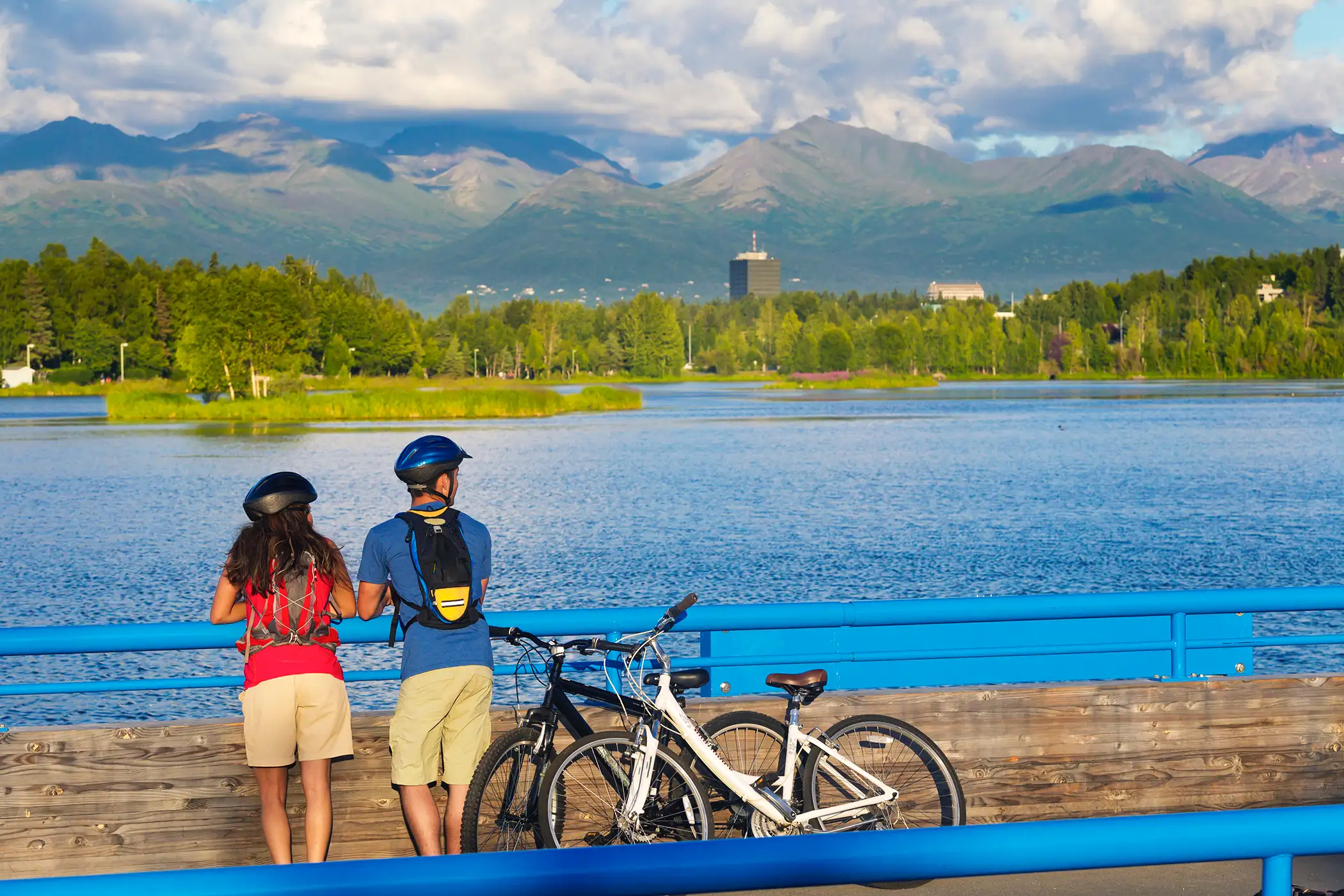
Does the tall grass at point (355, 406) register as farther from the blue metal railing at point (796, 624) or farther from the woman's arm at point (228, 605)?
the woman's arm at point (228, 605)

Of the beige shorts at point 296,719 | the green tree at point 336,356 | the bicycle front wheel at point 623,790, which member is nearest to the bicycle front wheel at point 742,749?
the bicycle front wheel at point 623,790

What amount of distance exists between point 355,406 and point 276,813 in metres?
88.6

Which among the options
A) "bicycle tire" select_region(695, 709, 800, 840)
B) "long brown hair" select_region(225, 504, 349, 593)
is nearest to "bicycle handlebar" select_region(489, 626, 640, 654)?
"bicycle tire" select_region(695, 709, 800, 840)

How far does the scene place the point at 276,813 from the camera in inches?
214

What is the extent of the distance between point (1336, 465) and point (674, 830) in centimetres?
5402

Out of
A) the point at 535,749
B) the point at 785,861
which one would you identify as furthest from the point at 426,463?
the point at 785,861

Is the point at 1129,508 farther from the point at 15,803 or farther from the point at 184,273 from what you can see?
the point at 184,273

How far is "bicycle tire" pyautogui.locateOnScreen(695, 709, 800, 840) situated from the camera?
18.6 ft

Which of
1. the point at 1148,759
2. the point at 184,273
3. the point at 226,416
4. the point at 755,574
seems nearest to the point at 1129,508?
the point at 755,574

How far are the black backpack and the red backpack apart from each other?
304mm

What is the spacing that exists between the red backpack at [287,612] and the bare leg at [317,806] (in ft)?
1.57

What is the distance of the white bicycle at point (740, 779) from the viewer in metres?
5.43

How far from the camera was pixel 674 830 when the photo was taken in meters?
5.46

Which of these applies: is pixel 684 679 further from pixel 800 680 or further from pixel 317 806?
pixel 317 806
